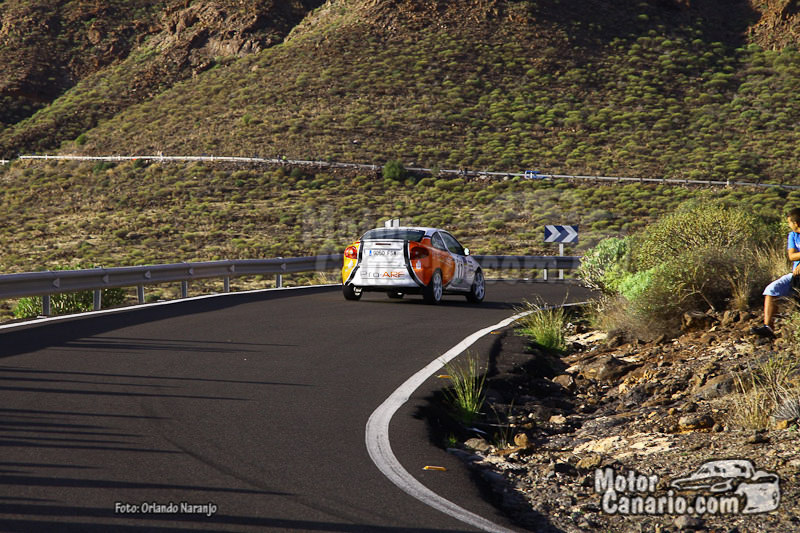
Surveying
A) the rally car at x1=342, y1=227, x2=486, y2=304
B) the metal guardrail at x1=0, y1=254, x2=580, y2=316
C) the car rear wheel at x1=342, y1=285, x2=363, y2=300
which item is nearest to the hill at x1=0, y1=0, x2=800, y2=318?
the metal guardrail at x1=0, y1=254, x2=580, y2=316

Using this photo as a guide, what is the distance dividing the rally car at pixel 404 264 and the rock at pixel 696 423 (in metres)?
10.3

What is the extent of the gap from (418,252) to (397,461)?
1113cm

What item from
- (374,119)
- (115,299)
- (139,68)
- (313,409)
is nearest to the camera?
(313,409)

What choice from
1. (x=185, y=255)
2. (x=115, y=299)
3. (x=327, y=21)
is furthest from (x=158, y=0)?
(x=115, y=299)

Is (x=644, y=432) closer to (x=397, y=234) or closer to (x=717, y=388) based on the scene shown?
(x=717, y=388)

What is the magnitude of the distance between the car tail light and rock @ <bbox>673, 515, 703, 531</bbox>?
40.5 feet

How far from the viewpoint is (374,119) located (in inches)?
2589

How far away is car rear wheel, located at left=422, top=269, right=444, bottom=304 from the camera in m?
17.5

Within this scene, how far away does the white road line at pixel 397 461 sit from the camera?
16.5ft

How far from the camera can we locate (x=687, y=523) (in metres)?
4.89

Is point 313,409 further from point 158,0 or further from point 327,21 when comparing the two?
point 158,0

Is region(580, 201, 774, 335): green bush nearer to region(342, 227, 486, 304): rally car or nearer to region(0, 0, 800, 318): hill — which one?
region(342, 227, 486, 304): rally car

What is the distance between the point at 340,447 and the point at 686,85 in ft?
229

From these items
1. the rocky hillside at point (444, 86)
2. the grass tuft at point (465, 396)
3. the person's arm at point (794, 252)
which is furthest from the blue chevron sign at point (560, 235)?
the rocky hillside at point (444, 86)
